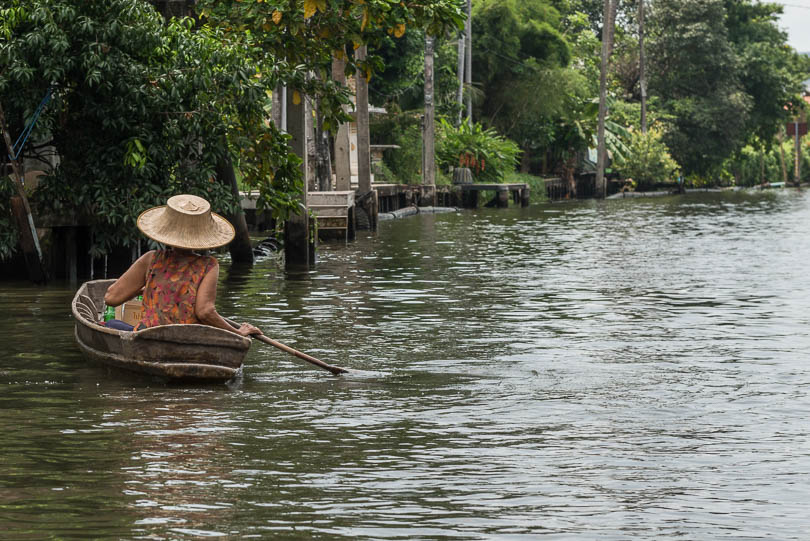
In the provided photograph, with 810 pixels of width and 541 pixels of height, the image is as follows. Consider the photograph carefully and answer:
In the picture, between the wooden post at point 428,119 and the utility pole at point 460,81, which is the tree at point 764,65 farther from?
the wooden post at point 428,119

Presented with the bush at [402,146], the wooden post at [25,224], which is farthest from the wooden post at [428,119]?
the wooden post at [25,224]

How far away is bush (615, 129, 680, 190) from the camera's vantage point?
7288 cm

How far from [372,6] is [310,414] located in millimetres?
9008

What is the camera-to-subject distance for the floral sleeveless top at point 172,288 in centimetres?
1106

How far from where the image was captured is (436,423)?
9.64 m

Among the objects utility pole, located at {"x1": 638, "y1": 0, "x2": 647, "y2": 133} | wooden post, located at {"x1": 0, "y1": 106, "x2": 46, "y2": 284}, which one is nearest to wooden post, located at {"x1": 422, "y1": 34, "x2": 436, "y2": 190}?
wooden post, located at {"x1": 0, "y1": 106, "x2": 46, "y2": 284}

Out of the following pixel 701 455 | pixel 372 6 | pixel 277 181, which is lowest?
pixel 701 455

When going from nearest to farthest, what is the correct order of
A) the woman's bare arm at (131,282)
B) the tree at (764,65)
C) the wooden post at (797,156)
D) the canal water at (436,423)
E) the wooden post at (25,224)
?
the canal water at (436,423), the woman's bare arm at (131,282), the wooden post at (25,224), the tree at (764,65), the wooden post at (797,156)

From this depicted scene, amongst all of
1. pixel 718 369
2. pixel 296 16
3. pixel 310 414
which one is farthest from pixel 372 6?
pixel 310 414

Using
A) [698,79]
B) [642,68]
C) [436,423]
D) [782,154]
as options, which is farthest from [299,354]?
[782,154]

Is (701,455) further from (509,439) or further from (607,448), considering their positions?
(509,439)

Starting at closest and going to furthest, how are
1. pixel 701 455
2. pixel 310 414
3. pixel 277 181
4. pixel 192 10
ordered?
pixel 701 455 → pixel 310 414 → pixel 277 181 → pixel 192 10

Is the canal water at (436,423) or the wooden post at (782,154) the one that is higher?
the wooden post at (782,154)

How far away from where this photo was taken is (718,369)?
40.0 feet
